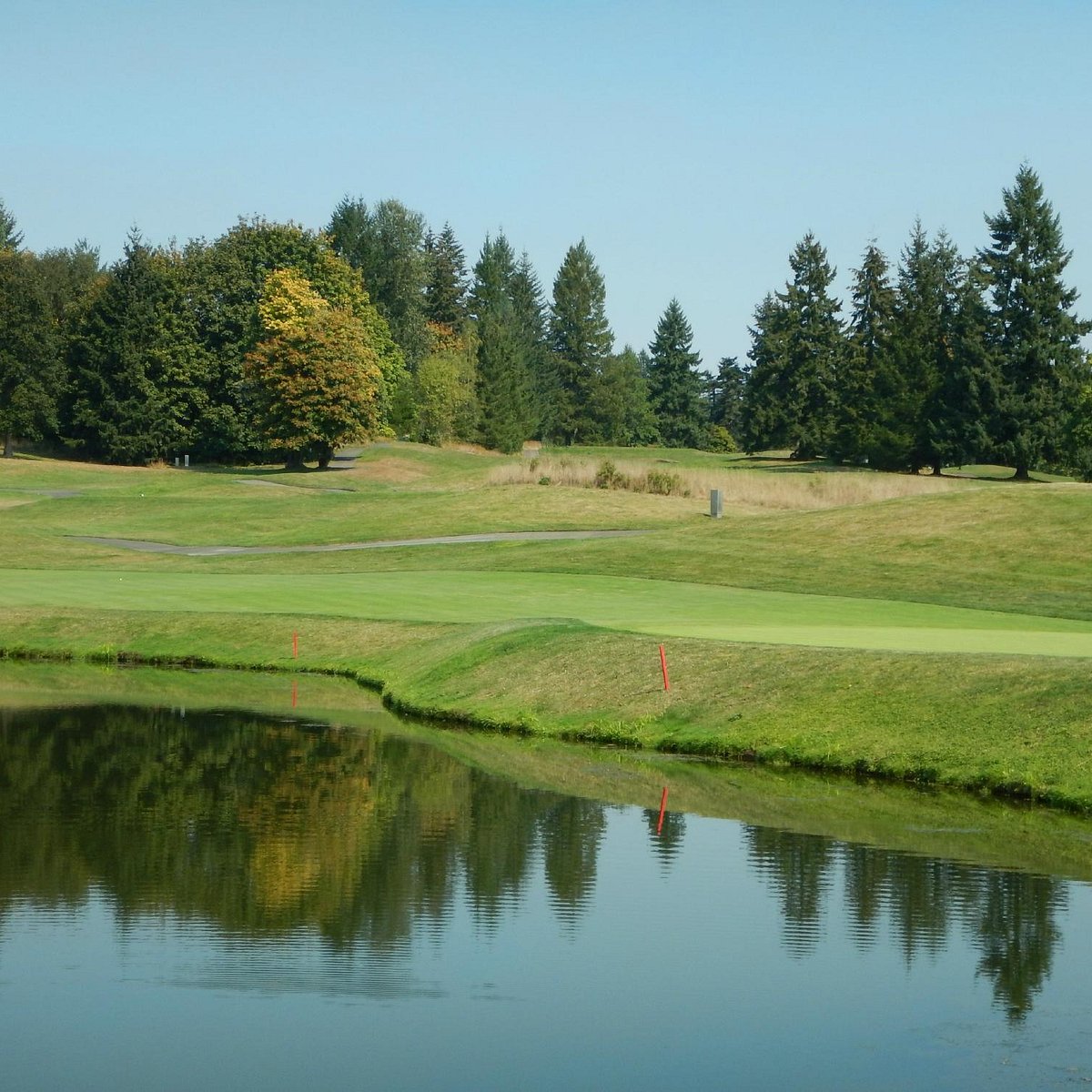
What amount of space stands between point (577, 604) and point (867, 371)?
7533cm

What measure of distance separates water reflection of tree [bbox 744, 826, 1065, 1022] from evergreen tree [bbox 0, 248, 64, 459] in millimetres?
91308

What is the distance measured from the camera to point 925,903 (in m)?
14.5

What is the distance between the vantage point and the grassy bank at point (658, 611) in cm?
2211

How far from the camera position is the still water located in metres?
10.2

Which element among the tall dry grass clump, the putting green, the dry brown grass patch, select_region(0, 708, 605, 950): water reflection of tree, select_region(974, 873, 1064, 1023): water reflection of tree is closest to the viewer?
select_region(974, 873, 1064, 1023): water reflection of tree

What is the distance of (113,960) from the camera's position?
39.9 feet

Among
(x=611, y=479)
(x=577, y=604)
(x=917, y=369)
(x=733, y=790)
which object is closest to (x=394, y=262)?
(x=917, y=369)

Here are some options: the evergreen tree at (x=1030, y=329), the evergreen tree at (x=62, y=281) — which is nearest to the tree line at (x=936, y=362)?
the evergreen tree at (x=1030, y=329)

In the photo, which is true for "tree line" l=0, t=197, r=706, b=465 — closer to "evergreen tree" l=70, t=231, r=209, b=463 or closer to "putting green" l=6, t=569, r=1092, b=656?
"evergreen tree" l=70, t=231, r=209, b=463

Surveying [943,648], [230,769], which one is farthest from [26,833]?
[943,648]

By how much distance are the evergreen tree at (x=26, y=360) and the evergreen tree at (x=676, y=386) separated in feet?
223

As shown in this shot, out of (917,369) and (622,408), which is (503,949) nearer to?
(917,369)

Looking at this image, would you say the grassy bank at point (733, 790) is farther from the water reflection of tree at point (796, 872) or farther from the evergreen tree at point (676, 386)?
the evergreen tree at point (676, 386)

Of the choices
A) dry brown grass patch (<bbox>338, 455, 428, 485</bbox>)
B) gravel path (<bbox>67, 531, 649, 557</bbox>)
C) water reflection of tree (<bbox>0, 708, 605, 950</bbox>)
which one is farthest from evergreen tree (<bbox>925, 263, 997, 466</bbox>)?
water reflection of tree (<bbox>0, 708, 605, 950</bbox>)
